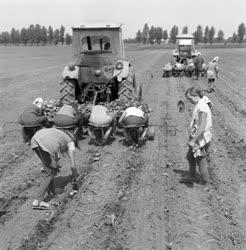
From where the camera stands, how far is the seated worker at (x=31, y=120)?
8141mm

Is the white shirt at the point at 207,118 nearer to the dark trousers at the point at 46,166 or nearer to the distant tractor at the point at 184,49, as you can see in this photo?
the dark trousers at the point at 46,166

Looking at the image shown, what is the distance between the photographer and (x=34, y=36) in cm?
12400

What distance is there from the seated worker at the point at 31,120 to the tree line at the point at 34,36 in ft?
388

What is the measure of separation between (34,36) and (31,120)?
122 metres

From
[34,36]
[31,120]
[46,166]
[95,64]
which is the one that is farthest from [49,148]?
[34,36]

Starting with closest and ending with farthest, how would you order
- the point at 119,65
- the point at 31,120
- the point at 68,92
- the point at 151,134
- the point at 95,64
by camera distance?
the point at 31,120
the point at 151,134
the point at 119,65
the point at 68,92
the point at 95,64

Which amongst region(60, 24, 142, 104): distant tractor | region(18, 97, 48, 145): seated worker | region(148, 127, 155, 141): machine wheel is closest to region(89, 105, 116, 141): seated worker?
region(148, 127, 155, 141): machine wheel

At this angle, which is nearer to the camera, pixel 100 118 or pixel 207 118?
pixel 207 118

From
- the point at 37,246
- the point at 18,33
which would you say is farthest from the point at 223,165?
the point at 18,33

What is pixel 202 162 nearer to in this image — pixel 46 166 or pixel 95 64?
pixel 46 166

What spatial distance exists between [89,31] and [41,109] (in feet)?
10.8

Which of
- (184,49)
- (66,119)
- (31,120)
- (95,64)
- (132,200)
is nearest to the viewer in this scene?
(132,200)

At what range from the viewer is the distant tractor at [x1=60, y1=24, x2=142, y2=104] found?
1060cm

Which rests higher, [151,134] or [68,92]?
[68,92]
